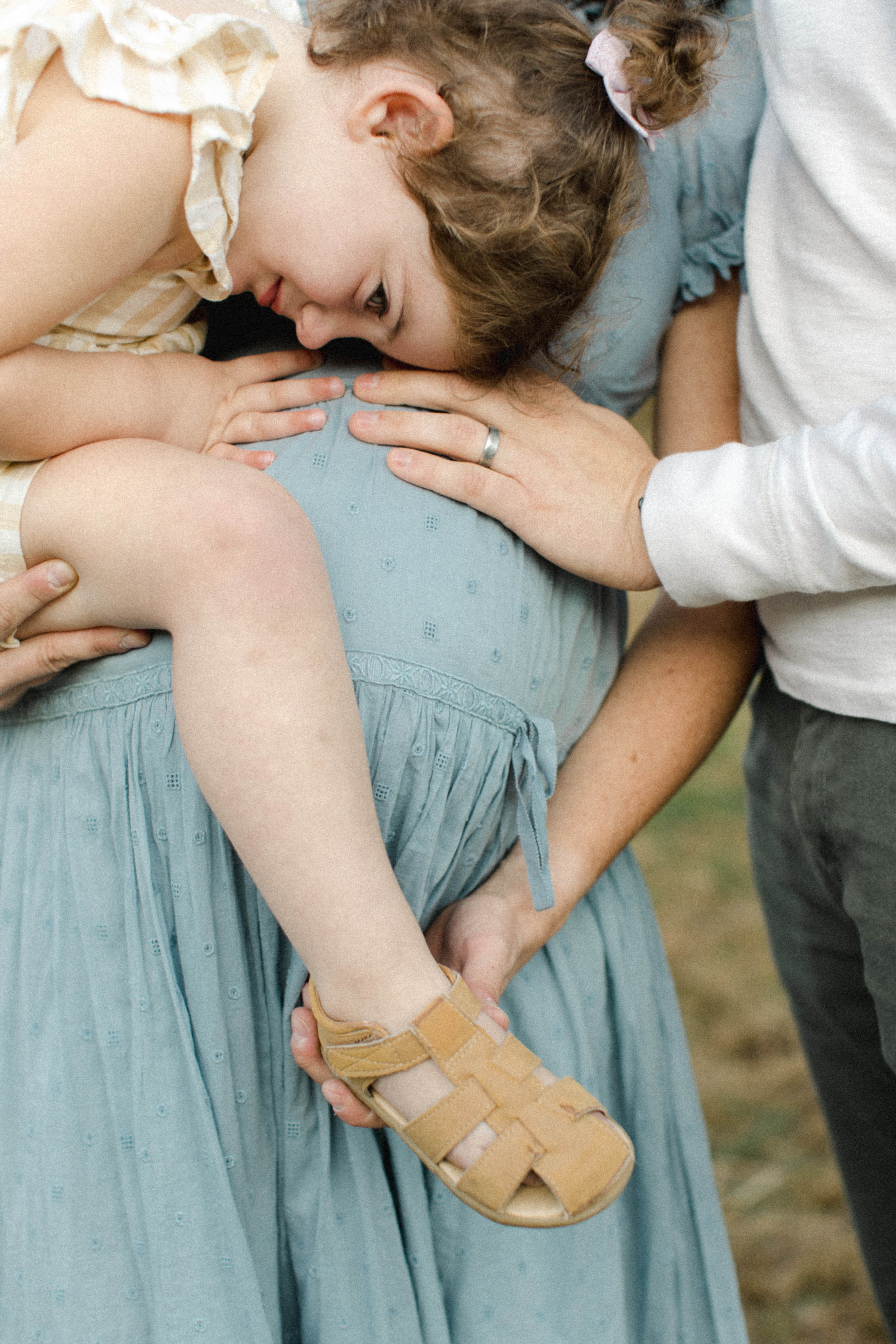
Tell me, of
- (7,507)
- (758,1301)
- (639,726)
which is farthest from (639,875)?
(758,1301)

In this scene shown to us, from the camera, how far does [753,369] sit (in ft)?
4.03

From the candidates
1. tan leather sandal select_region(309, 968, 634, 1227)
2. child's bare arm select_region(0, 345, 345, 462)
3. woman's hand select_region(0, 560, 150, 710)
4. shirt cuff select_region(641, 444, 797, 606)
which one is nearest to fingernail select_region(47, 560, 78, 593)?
woman's hand select_region(0, 560, 150, 710)

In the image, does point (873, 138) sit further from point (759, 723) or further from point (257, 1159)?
point (257, 1159)

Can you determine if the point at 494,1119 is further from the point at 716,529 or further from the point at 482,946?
the point at 716,529

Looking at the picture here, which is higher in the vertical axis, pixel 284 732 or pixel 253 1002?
pixel 284 732

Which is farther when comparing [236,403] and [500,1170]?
[236,403]

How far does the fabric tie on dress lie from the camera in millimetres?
1107

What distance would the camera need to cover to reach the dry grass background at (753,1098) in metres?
2.09

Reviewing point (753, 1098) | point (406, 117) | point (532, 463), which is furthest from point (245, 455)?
point (753, 1098)

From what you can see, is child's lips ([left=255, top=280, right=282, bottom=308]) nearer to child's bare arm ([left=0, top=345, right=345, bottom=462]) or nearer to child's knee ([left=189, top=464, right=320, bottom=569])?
child's bare arm ([left=0, top=345, right=345, bottom=462])

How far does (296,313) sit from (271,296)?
0.03m

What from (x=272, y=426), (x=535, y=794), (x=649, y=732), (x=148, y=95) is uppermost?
(x=148, y=95)

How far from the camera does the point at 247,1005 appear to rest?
1.06 meters

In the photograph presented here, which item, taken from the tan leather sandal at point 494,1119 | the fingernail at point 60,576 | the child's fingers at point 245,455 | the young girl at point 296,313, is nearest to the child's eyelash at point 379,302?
the young girl at point 296,313
